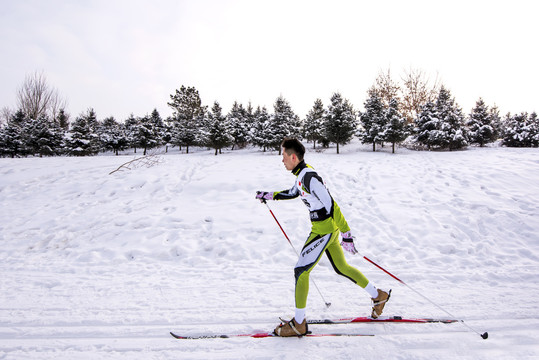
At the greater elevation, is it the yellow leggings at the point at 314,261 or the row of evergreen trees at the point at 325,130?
the row of evergreen trees at the point at 325,130

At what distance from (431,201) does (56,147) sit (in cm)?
3710

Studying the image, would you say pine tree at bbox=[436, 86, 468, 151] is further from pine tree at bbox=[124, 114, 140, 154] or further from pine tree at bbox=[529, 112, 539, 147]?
pine tree at bbox=[124, 114, 140, 154]

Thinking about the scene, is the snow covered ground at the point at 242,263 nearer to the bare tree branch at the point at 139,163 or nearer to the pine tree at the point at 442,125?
the bare tree branch at the point at 139,163

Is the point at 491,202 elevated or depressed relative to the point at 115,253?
elevated

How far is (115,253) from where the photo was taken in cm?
577

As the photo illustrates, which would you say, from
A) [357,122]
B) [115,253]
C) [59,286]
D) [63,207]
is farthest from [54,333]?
[357,122]

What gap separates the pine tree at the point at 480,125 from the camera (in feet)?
68.4

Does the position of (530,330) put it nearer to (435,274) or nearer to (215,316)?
(435,274)

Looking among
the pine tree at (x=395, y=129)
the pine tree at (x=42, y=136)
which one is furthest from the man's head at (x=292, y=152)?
the pine tree at (x=42, y=136)

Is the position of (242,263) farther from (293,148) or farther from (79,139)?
(79,139)

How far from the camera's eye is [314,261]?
3.10 meters

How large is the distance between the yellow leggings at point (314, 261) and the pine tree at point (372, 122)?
64.9ft

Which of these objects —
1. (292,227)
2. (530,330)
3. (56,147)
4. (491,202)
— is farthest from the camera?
(56,147)

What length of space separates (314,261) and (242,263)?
266 cm
